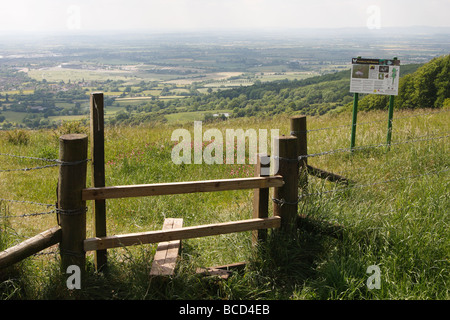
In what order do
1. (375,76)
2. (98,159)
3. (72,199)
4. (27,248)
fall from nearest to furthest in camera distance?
(27,248)
(72,199)
(98,159)
(375,76)

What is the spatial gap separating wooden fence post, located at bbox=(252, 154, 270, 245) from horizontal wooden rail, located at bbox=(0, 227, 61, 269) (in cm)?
185

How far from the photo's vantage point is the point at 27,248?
10.4 feet

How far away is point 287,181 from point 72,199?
2.00 meters

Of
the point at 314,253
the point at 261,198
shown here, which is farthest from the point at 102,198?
the point at 314,253

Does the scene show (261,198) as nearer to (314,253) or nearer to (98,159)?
(314,253)

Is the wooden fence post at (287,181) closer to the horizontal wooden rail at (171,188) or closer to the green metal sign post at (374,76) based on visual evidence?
the horizontal wooden rail at (171,188)

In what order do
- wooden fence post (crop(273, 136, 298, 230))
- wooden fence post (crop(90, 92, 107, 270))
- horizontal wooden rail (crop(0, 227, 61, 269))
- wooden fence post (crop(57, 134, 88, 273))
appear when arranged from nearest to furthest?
horizontal wooden rail (crop(0, 227, 61, 269)), wooden fence post (crop(57, 134, 88, 273)), wooden fence post (crop(90, 92, 107, 270)), wooden fence post (crop(273, 136, 298, 230))

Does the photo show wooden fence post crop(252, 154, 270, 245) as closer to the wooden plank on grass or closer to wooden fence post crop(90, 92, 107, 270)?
the wooden plank on grass

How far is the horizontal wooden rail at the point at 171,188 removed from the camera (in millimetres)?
3471

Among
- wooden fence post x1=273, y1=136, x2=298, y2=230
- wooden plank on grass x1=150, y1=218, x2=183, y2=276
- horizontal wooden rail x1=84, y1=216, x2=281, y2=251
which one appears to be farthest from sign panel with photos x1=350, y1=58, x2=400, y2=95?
wooden plank on grass x1=150, y1=218, x2=183, y2=276

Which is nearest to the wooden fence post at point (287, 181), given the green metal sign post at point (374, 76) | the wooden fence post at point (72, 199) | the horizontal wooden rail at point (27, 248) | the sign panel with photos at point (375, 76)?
the wooden fence post at point (72, 199)

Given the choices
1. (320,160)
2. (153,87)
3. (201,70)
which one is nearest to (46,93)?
(153,87)

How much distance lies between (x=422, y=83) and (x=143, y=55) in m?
105

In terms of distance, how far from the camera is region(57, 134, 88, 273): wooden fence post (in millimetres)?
3352
